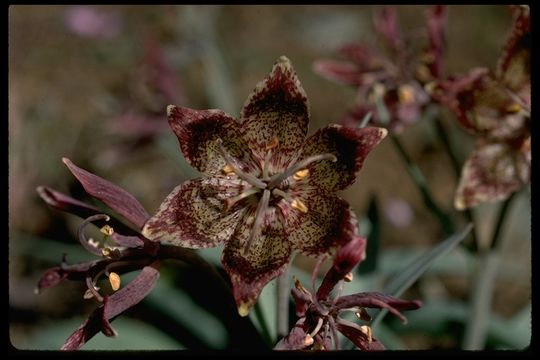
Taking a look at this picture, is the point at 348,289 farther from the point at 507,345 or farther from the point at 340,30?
the point at 340,30

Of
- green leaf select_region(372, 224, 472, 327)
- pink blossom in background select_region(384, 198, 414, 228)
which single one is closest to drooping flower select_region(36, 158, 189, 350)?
green leaf select_region(372, 224, 472, 327)

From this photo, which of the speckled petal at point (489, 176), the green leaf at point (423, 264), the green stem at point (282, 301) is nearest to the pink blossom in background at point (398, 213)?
the speckled petal at point (489, 176)

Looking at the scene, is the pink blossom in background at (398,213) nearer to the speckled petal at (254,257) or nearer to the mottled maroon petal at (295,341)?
the speckled petal at (254,257)

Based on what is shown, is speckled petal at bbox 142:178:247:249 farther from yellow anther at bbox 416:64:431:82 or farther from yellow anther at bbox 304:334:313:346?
yellow anther at bbox 416:64:431:82

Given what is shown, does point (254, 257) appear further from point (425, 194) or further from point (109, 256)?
point (425, 194)
